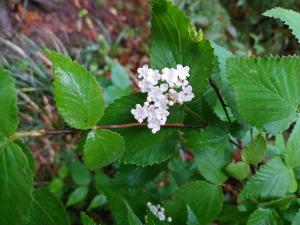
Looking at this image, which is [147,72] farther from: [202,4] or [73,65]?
[202,4]

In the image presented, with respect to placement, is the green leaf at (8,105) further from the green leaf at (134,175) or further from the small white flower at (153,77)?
the green leaf at (134,175)

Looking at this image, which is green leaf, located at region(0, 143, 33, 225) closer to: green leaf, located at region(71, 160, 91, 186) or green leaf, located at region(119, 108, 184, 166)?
green leaf, located at region(119, 108, 184, 166)

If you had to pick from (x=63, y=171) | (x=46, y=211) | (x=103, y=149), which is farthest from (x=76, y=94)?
(x=63, y=171)

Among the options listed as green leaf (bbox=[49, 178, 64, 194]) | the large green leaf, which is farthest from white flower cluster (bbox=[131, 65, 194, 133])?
green leaf (bbox=[49, 178, 64, 194])

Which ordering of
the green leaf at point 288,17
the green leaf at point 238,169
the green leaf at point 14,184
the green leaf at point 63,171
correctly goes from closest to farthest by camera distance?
the green leaf at point 14,184 < the green leaf at point 288,17 < the green leaf at point 238,169 < the green leaf at point 63,171

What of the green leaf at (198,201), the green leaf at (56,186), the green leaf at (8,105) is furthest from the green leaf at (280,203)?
the green leaf at (56,186)

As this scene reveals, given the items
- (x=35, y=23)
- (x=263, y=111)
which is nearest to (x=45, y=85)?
(x=35, y=23)

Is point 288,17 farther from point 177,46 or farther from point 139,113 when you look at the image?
point 139,113
